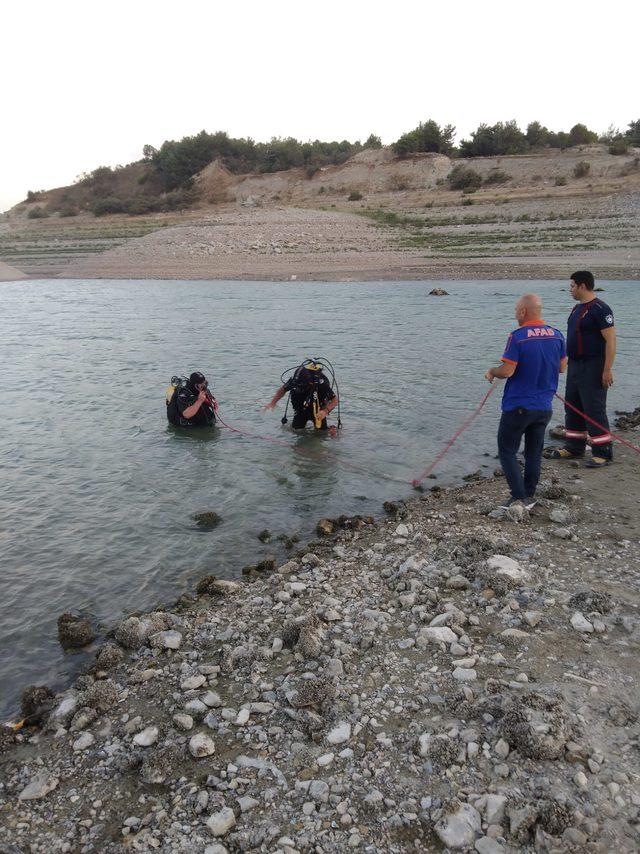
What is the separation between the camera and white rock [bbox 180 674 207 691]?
183 inches

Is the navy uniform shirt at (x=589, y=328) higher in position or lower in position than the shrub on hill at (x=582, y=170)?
lower

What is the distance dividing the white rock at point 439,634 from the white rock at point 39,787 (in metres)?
2.80

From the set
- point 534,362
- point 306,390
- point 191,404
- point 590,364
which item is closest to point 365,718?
point 534,362

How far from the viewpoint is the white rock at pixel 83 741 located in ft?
13.9

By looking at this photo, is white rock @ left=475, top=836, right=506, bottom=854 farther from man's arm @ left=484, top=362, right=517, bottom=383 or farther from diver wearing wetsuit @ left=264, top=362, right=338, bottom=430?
diver wearing wetsuit @ left=264, top=362, right=338, bottom=430

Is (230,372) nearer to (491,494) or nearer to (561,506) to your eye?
(491,494)

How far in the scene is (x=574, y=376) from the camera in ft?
28.6

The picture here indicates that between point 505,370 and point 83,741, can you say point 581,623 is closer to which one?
point 505,370

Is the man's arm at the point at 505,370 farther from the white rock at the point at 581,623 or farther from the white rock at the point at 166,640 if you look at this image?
the white rock at the point at 166,640

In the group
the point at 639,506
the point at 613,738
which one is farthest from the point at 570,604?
the point at 639,506

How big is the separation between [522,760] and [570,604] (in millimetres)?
1812

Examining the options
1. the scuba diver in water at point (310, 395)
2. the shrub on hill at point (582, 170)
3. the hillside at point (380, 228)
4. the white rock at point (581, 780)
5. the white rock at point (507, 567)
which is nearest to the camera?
the white rock at point (581, 780)

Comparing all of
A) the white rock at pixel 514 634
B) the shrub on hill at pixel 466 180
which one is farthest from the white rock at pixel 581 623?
the shrub on hill at pixel 466 180

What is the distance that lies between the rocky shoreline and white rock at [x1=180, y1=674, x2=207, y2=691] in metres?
0.01
